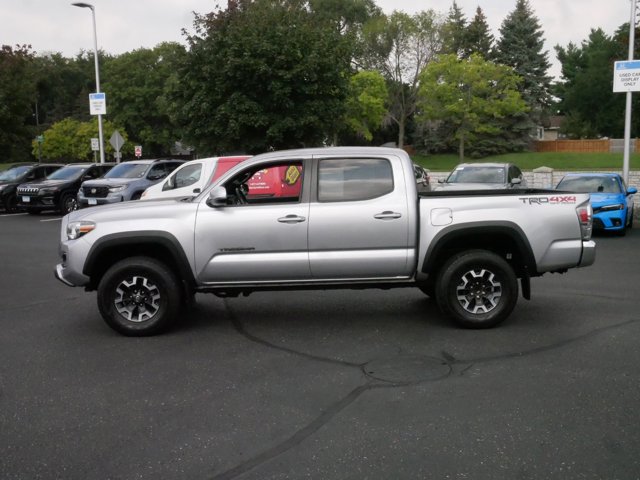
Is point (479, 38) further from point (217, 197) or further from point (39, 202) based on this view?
point (217, 197)

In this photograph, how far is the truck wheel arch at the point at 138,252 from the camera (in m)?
6.41

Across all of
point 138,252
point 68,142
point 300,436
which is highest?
point 68,142

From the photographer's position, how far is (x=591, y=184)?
629 inches

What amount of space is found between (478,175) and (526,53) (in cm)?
5006

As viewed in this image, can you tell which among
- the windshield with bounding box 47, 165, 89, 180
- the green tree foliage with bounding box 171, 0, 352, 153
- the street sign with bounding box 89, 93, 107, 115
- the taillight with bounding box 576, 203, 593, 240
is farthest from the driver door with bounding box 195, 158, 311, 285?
the street sign with bounding box 89, 93, 107, 115

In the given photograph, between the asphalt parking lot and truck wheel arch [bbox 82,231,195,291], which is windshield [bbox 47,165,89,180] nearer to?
the asphalt parking lot

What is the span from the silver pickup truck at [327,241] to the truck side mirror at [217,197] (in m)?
0.01

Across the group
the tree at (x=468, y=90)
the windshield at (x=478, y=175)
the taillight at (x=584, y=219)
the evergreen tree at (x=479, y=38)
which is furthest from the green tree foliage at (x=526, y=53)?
the taillight at (x=584, y=219)

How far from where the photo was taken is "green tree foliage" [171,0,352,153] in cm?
2225

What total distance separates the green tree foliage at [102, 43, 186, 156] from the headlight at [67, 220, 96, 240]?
198ft

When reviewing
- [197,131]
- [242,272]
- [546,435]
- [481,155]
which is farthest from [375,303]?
[481,155]

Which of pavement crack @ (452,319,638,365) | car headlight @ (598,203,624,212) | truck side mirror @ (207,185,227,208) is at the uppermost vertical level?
truck side mirror @ (207,185,227,208)

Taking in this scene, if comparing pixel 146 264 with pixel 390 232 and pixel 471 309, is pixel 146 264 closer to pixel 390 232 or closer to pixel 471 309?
pixel 390 232

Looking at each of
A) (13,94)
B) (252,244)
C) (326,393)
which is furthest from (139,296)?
(13,94)
